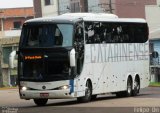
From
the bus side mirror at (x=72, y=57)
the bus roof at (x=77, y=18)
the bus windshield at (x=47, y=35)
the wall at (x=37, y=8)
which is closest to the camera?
the bus side mirror at (x=72, y=57)

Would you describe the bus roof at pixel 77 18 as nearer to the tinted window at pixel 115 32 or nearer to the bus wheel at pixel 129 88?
the tinted window at pixel 115 32

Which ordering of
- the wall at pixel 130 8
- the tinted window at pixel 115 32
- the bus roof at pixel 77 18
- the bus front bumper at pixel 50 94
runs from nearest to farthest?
the bus front bumper at pixel 50 94, the bus roof at pixel 77 18, the tinted window at pixel 115 32, the wall at pixel 130 8

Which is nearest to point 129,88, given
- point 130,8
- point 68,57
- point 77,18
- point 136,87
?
point 136,87

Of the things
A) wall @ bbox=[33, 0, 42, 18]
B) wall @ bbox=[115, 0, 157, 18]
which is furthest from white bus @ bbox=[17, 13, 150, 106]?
wall @ bbox=[33, 0, 42, 18]

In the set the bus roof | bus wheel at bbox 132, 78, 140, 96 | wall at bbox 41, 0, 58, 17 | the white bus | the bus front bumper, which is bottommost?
wall at bbox 41, 0, 58, 17

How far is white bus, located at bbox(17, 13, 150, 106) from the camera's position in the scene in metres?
25.6

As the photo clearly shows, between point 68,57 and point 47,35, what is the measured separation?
133 centimetres

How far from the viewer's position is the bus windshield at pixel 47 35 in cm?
2573

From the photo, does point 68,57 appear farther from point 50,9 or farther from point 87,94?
point 50,9

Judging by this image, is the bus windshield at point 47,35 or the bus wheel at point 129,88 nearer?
the bus windshield at point 47,35

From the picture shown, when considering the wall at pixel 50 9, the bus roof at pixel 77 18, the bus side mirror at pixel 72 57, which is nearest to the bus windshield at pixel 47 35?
the bus roof at pixel 77 18

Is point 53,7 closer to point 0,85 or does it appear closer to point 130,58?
point 0,85

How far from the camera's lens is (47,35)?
84.9 feet

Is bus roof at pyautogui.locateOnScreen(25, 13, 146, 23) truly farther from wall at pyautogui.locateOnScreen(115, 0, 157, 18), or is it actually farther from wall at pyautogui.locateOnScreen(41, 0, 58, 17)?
wall at pyautogui.locateOnScreen(41, 0, 58, 17)
